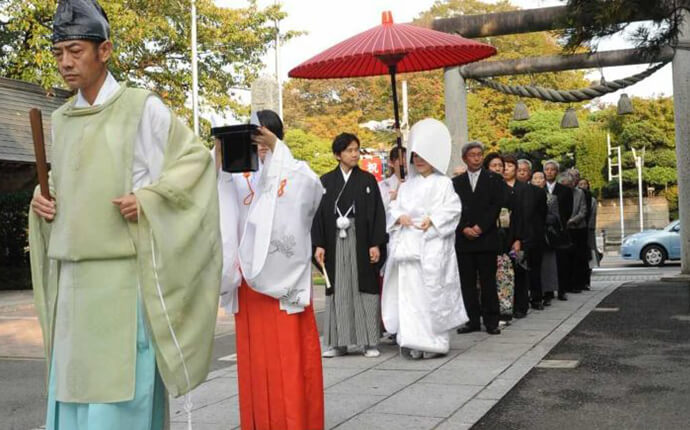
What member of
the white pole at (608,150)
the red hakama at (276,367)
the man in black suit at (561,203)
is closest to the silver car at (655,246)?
the man in black suit at (561,203)

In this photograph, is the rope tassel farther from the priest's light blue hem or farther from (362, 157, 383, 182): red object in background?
(362, 157, 383, 182): red object in background

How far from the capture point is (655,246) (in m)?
23.8

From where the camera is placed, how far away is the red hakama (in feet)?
15.0

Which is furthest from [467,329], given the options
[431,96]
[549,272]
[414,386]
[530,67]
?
[431,96]

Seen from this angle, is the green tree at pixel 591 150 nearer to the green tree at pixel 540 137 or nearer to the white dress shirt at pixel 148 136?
the green tree at pixel 540 137

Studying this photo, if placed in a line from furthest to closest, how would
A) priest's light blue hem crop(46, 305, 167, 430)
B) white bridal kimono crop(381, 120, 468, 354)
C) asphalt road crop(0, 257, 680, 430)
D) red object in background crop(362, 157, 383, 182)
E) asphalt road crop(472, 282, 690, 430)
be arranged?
1. red object in background crop(362, 157, 383, 182)
2. white bridal kimono crop(381, 120, 468, 354)
3. asphalt road crop(0, 257, 680, 430)
4. asphalt road crop(472, 282, 690, 430)
5. priest's light blue hem crop(46, 305, 167, 430)

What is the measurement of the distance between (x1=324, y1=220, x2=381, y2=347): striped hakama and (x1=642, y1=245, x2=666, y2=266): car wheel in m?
18.1

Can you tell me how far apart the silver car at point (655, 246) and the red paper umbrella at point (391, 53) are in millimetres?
16647

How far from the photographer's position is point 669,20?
9.29 metres

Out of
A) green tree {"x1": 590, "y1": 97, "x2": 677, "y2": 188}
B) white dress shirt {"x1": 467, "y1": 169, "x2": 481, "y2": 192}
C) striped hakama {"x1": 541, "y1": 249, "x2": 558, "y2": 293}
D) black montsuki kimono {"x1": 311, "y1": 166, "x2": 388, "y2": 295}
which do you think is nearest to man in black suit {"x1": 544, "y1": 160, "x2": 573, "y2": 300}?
striped hakama {"x1": 541, "y1": 249, "x2": 558, "y2": 293}

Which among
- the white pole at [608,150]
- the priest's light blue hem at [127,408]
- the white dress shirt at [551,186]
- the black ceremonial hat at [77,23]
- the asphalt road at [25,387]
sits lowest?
the asphalt road at [25,387]

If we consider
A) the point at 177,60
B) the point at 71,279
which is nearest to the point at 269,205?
the point at 71,279

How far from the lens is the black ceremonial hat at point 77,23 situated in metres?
3.14

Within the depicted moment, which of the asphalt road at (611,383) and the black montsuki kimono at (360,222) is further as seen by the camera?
the black montsuki kimono at (360,222)
